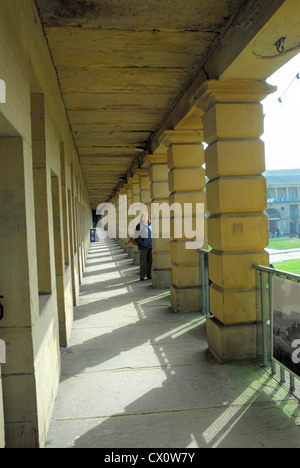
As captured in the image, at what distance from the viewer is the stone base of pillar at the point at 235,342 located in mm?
4309

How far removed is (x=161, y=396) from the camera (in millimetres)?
3568

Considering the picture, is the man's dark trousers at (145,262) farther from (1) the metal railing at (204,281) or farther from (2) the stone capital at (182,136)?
(2) the stone capital at (182,136)

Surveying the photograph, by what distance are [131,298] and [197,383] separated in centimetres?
441

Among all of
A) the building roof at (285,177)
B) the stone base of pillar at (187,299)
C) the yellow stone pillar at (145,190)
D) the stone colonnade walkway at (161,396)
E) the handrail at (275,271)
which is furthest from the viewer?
the yellow stone pillar at (145,190)

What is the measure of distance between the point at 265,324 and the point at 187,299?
8.63 ft

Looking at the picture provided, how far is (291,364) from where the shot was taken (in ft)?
10.9

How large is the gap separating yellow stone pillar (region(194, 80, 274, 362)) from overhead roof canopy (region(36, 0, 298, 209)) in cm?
63

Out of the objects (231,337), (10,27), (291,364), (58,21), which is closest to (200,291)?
(231,337)

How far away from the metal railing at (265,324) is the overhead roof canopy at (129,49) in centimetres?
252

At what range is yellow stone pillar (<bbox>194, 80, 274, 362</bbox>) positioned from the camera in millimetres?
4309

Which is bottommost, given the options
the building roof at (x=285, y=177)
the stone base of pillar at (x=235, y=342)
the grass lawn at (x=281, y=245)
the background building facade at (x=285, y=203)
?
the stone base of pillar at (x=235, y=342)

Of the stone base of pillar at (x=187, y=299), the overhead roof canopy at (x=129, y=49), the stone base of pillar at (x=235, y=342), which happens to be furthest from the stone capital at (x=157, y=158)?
the stone base of pillar at (x=235, y=342)

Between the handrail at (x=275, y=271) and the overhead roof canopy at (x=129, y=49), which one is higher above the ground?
the overhead roof canopy at (x=129, y=49)

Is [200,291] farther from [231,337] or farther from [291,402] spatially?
[291,402]
